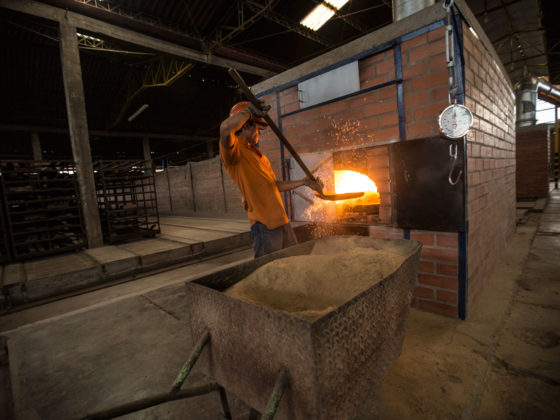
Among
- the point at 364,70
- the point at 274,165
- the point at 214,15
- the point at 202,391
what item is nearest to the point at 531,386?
the point at 202,391

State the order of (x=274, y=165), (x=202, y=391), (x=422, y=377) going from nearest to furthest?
(x=202, y=391)
(x=422, y=377)
(x=274, y=165)

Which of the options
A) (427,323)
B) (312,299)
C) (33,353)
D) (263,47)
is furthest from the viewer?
(263,47)

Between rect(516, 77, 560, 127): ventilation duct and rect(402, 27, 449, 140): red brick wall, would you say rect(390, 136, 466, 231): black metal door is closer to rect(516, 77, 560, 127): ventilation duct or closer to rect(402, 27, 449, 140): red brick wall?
rect(402, 27, 449, 140): red brick wall

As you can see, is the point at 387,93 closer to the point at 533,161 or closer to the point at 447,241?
the point at 447,241

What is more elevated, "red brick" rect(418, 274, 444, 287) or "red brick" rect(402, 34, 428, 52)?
"red brick" rect(402, 34, 428, 52)

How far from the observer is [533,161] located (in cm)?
1040

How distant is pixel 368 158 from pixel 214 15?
25.4 feet

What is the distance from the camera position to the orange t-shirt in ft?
8.77

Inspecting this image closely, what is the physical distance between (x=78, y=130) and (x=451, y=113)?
24.5 feet

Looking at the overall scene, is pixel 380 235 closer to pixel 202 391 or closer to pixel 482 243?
pixel 482 243

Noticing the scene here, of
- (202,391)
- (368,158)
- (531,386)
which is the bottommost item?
(531,386)

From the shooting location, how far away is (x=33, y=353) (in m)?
2.30

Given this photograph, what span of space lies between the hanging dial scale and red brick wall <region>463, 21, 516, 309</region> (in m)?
0.28

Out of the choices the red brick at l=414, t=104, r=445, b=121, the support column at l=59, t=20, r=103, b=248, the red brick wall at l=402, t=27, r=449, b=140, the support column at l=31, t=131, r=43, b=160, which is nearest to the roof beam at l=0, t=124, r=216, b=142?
the support column at l=31, t=131, r=43, b=160
